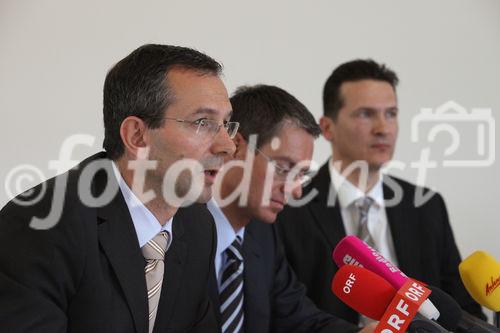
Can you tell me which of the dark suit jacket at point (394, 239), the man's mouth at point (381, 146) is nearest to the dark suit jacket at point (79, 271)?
the dark suit jacket at point (394, 239)

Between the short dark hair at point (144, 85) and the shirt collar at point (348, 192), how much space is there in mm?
875

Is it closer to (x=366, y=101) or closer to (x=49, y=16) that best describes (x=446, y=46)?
(x=366, y=101)

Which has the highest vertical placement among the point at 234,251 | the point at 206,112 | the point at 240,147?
the point at 206,112

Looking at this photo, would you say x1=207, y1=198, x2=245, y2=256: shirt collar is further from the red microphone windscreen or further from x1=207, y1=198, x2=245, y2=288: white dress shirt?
the red microphone windscreen

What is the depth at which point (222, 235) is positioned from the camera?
154 centimetres

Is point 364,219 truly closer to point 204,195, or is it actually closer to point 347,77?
point 347,77

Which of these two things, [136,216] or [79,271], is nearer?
[79,271]

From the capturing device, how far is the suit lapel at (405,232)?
1967 millimetres

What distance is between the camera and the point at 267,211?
1.54 metres

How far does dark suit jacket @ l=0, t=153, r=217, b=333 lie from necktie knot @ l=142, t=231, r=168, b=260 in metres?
0.04

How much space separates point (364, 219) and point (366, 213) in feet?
0.09

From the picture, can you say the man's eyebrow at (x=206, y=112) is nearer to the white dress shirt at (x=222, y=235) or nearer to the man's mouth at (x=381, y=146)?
the white dress shirt at (x=222, y=235)

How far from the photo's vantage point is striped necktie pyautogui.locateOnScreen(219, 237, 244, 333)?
145 cm

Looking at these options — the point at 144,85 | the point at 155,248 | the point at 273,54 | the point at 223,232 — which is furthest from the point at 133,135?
the point at 273,54
